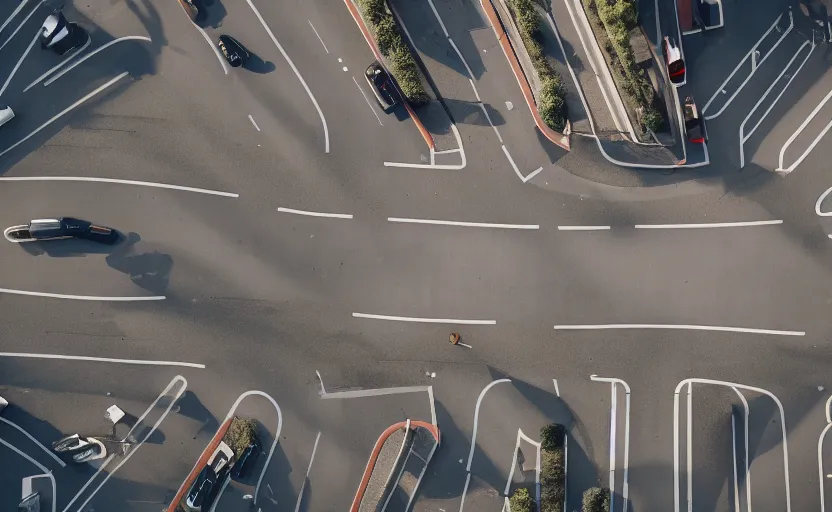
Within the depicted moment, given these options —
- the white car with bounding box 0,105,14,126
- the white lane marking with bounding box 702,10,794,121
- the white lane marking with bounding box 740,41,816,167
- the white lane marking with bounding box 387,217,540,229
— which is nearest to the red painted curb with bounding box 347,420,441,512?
the white lane marking with bounding box 387,217,540,229

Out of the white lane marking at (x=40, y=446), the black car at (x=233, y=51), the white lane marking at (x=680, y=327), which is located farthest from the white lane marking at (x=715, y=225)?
the white lane marking at (x=40, y=446)

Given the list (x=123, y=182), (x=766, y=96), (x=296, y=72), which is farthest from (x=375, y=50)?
(x=766, y=96)

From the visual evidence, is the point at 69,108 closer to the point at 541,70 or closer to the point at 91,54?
the point at 91,54

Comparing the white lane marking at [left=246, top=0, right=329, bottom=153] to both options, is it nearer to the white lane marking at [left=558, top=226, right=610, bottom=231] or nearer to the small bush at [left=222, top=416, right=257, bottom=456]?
the white lane marking at [left=558, top=226, right=610, bottom=231]

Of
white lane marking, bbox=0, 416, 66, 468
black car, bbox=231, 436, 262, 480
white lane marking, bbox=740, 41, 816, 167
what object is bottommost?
white lane marking, bbox=740, 41, 816, 167

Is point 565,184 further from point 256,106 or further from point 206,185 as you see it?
point 206,185
